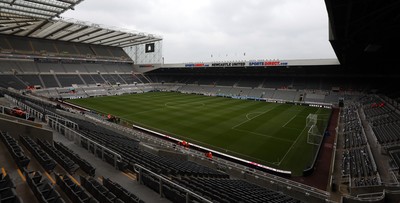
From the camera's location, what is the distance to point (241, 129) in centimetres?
2659

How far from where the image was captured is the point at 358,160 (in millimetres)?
15312

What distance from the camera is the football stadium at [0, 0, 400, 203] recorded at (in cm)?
780

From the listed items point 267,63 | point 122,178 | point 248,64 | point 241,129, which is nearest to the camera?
point 122,178

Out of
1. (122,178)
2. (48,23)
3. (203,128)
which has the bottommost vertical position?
(203,128)

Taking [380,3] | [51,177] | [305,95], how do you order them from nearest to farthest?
[51,177] < [380,3] < [305,95]

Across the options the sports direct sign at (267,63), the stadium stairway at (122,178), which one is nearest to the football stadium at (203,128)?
the stadium stairway at (122,178)

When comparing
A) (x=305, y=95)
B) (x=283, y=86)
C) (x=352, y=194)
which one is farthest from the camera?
(x=283, y=86)

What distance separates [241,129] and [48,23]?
43.3 m

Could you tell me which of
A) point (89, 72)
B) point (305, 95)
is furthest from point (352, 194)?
point (89, 72)

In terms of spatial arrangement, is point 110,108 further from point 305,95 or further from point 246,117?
point 305,95

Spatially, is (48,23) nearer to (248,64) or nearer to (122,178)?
(248,64)

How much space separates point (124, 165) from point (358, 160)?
15339 millimetres

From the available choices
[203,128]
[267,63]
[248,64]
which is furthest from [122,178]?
[248,64]

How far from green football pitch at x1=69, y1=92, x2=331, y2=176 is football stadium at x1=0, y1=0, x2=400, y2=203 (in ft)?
0.51
